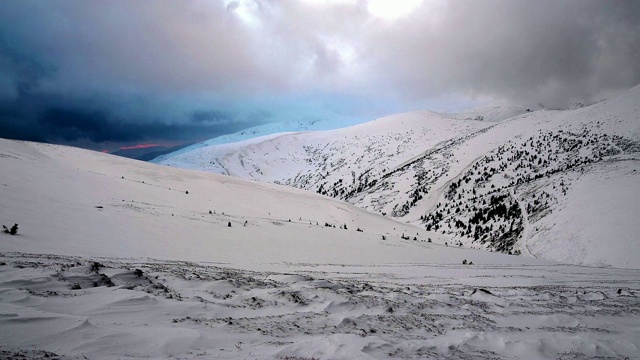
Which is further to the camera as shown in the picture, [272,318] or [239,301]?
[239,301]

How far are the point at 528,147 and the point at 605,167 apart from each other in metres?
48.7

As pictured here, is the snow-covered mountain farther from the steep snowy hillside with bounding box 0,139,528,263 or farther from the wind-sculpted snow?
the wind-sculpted snow

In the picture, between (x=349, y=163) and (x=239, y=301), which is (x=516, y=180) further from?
(x=349, y=163)

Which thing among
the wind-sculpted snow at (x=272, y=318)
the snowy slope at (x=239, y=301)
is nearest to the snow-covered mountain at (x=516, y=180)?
the snowy slope at (x=239, y=301)

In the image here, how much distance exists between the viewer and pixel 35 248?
25.6 feet

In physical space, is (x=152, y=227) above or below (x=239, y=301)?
above

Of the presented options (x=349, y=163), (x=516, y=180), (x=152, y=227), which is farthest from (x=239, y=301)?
(x=349, y=163)

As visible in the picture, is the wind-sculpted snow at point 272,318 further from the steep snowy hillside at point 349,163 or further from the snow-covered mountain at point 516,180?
the steep snowy hillside at point 349,163

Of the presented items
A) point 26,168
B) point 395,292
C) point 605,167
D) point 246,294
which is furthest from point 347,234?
point 605,167

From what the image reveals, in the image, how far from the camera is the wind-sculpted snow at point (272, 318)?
148 inches

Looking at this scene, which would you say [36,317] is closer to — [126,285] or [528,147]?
[126,285]

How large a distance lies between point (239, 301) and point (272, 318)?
0.94 metres

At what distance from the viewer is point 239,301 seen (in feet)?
19.1

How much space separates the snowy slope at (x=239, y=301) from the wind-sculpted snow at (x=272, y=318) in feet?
0.09
